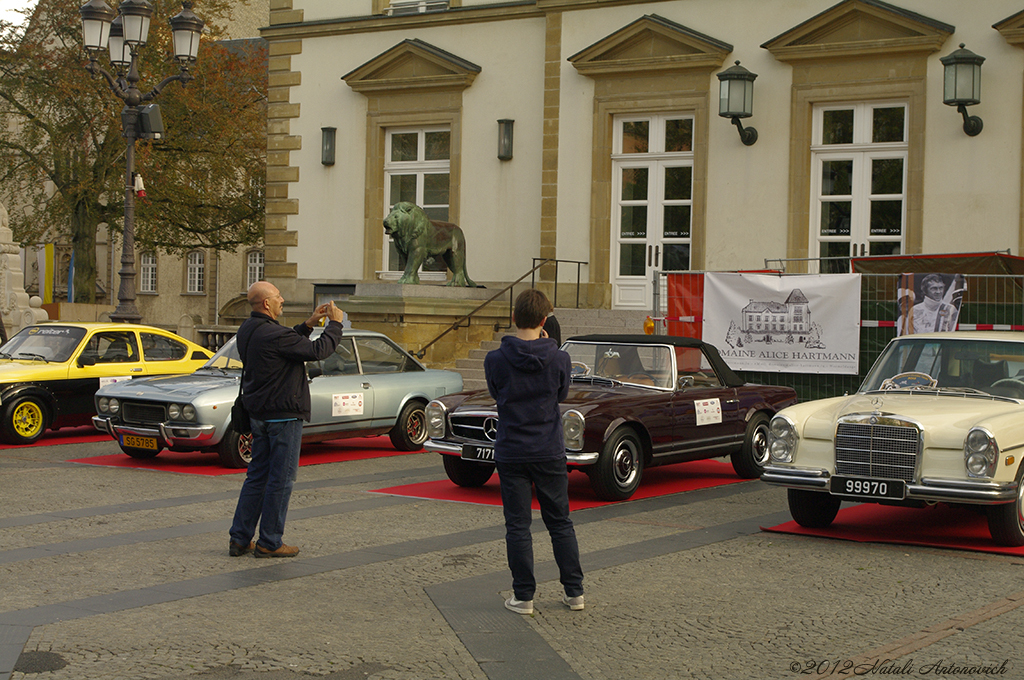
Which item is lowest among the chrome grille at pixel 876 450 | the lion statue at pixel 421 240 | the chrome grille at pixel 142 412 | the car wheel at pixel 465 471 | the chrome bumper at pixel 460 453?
the car wheel at pixel 465 471

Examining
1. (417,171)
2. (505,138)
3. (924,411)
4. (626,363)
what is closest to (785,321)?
(626,363)

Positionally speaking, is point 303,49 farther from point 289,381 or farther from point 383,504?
point 289,381

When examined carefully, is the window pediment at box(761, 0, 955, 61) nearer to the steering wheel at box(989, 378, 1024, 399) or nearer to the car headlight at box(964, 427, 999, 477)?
the steering wheel at box(989, 378, 1024, 399)

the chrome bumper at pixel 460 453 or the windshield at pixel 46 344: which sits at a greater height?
the windshield at pixel 46 344

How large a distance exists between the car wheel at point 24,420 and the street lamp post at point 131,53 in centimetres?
374

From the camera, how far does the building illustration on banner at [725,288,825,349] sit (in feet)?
49.9

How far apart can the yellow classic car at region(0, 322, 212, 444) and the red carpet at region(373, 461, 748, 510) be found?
19.0 ft

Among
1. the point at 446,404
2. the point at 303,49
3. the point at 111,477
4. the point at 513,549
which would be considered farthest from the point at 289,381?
the point at 303,49

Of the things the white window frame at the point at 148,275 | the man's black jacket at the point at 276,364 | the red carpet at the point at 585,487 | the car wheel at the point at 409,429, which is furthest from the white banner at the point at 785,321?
the white window frame at the point at 148,275

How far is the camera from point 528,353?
21.6 feet

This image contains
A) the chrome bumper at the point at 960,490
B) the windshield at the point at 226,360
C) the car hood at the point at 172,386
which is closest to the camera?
the chrome bumper at the point at 960,490

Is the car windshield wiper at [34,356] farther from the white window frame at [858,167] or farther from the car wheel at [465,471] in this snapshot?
the white window frame at [858,167]

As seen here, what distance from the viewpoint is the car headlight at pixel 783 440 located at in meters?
8.95

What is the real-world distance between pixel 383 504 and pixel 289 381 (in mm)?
2707
